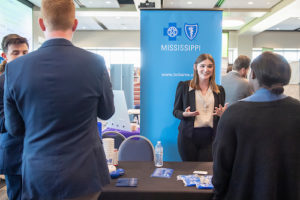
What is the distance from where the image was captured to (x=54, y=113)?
91 centimetres

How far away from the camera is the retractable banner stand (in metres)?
2.89

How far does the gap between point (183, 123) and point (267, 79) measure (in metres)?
1.34

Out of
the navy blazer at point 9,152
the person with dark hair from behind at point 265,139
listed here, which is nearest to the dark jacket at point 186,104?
the person with dark hair from behind at point 265,139

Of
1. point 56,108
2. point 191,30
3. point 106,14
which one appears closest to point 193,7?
point 106,14

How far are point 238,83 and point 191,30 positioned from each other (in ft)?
3.09

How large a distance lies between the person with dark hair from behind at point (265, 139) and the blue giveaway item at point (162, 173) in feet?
2.03

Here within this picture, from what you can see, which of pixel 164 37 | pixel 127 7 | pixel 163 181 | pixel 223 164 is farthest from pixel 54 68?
pixel 127 7

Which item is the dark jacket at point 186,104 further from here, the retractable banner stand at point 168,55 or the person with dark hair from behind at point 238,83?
the person with dark hair from behind at point 238,83

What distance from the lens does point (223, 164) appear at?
1.16 metres

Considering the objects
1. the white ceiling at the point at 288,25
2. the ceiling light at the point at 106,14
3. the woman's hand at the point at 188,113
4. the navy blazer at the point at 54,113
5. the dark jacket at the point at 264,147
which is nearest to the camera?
the navy blazer at the point at 54,113

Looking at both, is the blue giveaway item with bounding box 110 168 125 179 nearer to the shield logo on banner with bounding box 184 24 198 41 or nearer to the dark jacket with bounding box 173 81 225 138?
the dark jacket with bounding box 173 81 225 138

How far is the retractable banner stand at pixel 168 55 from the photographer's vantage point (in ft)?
9.48

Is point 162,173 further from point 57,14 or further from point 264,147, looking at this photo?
point 57,14

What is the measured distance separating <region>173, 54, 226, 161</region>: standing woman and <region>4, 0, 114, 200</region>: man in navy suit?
4.64ft
